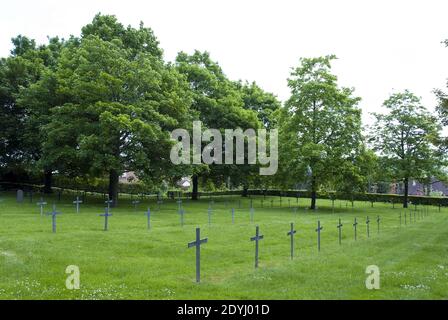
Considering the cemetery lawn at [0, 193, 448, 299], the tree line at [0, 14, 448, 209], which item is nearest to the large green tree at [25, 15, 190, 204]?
the tree line at [0, 14, 448, 209]

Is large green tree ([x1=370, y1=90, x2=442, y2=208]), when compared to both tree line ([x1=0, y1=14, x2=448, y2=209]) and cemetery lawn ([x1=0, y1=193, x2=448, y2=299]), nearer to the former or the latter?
tree line ([x1=0, y1=14, x2=448, y2=209])

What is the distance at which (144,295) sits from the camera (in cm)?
898

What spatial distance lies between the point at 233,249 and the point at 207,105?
3003cm

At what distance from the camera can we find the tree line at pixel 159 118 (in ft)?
103

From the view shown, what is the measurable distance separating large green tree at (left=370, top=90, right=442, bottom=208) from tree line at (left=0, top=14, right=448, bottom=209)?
4.6 inches

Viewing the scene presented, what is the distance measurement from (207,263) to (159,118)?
66.3 ft

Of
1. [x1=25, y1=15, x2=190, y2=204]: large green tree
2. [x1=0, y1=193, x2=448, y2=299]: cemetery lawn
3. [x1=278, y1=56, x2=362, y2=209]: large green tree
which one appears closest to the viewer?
[x1=0, y1=193, x2=448, y2=299]: cemetery lawn

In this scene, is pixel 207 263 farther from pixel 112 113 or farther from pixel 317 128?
pixel 317 128

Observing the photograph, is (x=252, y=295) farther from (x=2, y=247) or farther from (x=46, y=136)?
(x=46, y=136)

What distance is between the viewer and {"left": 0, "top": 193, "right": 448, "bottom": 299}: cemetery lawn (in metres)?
9.41

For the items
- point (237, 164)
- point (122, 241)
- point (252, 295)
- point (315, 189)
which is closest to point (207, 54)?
point (237, 164)

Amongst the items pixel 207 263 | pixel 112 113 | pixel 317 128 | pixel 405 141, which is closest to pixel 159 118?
pixel 112 113

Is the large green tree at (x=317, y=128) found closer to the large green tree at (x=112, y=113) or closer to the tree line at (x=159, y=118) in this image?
the tree line at (x=159, y=118)

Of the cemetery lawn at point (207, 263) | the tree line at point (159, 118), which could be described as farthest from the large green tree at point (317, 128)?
the cemetery lawn at point (207, 263)
